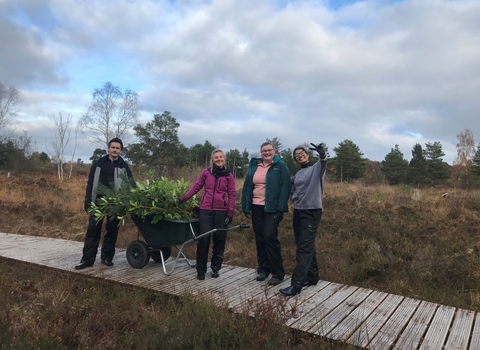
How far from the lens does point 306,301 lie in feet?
12.2

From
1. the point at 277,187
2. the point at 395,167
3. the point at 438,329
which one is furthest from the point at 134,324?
the point at 395,167

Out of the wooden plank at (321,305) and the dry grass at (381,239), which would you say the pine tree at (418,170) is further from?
the wooden plank at (321,305)

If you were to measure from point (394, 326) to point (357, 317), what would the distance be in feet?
1.04

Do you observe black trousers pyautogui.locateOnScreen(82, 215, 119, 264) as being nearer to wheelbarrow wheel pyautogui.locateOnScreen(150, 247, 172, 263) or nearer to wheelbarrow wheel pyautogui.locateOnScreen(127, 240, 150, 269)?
wheelbarrow wheel pyautogui.locateOnScreen(127, 240, 150, 269)

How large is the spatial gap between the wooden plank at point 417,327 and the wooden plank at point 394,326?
4cm

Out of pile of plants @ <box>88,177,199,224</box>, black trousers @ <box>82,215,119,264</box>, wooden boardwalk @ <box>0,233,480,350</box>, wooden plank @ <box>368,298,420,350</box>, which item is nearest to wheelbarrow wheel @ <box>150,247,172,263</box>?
wooden boardwalk @ <box>0,233,480,350</box>

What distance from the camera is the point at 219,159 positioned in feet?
14.6

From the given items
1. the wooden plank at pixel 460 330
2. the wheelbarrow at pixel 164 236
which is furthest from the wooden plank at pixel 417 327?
the wheelbarrow at pixel 164 236

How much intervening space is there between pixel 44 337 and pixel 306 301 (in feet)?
7.89

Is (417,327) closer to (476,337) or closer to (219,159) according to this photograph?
(476,337)

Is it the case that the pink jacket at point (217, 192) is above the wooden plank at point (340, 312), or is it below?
above

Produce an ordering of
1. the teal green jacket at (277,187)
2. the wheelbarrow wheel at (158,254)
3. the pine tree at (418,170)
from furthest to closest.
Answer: the pine tree at (418,170)
the wheelbarrow wheel at (158,254)
the teal green jacket at (277,187)

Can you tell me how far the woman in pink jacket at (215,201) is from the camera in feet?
14.5

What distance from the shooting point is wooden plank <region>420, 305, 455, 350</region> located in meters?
2.82
